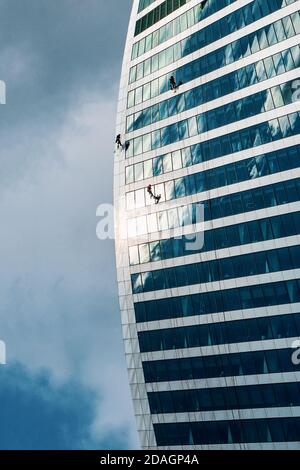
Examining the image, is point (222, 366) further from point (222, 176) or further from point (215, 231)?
point (222, 176)

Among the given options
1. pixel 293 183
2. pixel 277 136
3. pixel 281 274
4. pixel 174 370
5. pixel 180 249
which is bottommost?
pixel 174 370

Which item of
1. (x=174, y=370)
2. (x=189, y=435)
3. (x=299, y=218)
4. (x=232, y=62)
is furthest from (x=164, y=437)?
A: (x=232, y=62)

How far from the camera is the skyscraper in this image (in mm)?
57094

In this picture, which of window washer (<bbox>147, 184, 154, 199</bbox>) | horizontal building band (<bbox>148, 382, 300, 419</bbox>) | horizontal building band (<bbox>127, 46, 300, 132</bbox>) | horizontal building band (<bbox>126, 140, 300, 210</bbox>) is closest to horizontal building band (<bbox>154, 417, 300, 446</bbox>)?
horizontal building band (<bbox>148, 382, 300, 419</bbox>)

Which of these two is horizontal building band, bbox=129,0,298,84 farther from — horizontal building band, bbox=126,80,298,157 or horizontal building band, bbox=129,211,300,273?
horizontal building band, bbox=129,211,300,273

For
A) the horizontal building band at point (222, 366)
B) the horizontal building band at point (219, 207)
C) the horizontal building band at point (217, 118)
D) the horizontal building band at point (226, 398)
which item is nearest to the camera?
the horizontal building band at point (226, 398)

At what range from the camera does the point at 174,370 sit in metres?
63.6

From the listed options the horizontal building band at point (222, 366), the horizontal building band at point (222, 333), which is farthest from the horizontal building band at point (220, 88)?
the horizontal building band at point (222, 366)

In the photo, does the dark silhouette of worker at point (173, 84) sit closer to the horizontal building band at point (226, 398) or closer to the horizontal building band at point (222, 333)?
the horizontal building band at point (222, 333)

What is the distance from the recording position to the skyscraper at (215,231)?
187 ft

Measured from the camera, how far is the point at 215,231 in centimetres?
6219

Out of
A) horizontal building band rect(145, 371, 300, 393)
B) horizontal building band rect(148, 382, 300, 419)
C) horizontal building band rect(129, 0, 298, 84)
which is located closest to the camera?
horizontal building band rect(148, 382, 300, 419)

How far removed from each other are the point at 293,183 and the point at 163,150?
766 inches
